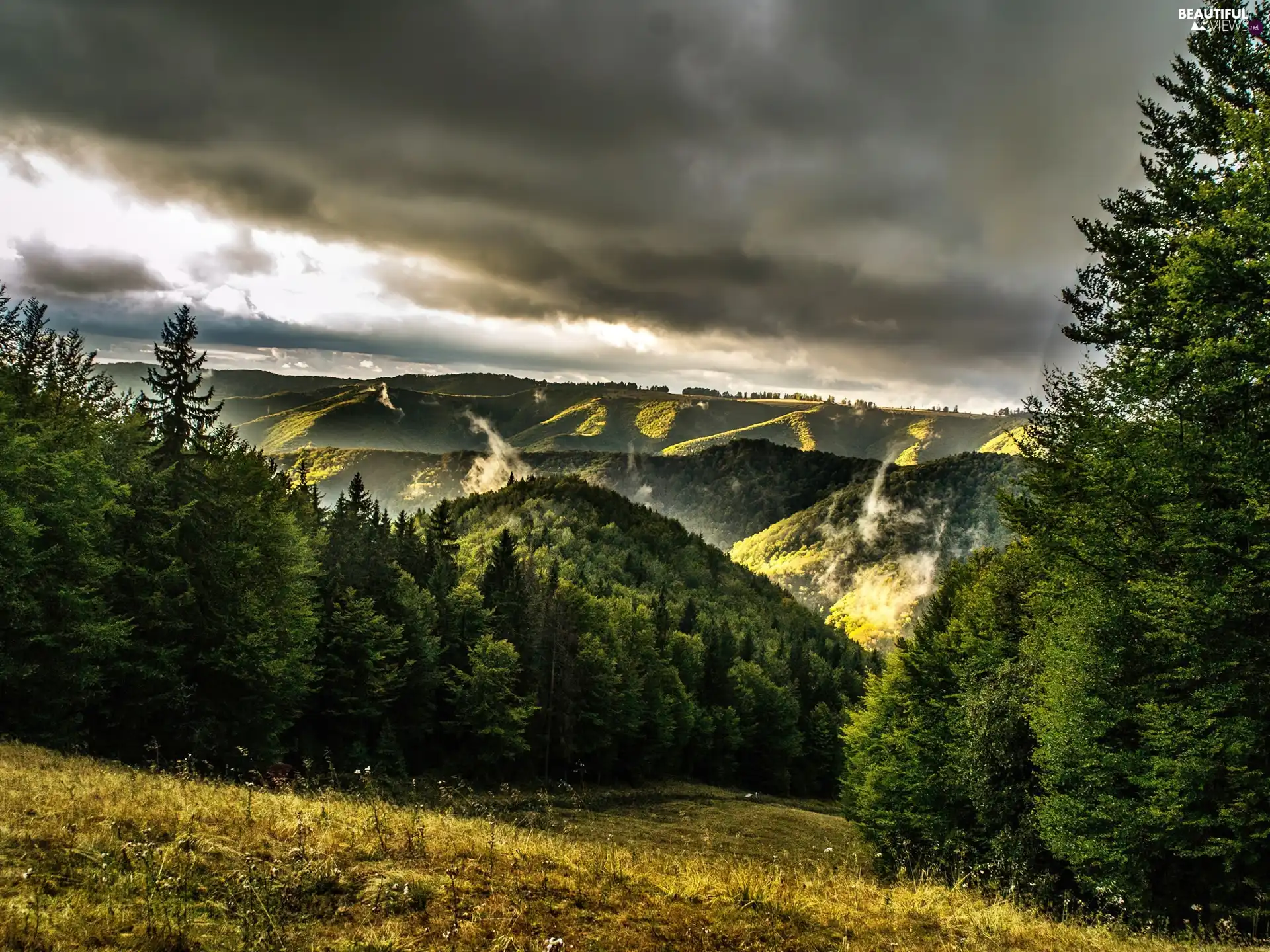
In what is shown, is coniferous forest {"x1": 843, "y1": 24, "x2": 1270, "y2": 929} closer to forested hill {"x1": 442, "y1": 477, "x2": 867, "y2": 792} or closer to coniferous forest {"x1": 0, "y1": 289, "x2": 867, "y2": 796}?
coniferous forest {"x1": 0, "y1": 289, "x2": 867, "y2": 796}

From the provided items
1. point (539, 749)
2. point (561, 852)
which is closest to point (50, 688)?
point (561, 852)

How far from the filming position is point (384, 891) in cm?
670

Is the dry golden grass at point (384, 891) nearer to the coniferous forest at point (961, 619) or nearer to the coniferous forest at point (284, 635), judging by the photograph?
the coniferous forest at point (961, 619)

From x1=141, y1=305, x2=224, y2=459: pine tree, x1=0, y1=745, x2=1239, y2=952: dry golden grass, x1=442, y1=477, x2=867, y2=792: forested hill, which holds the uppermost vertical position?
x1=141, y1=305, x2=224, y2=459: pine tree

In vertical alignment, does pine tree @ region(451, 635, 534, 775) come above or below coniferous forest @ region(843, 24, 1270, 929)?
below

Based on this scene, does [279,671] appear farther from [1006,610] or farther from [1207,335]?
[1207,335]

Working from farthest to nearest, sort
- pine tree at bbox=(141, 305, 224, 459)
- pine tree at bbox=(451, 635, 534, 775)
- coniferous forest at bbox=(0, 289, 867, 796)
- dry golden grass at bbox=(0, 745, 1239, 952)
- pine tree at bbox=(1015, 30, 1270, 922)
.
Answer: pine tree at bbox=(451, 635, 534, 775) < pine tree at bbox=(141, 305, 224, 459) < coniferous forest at bbox=(0, 289, 867, 796) < pine tree at bbox=(1015, 30, 1270, 922) < dry golden grass at bbox=(0, 745, 1239, 952)

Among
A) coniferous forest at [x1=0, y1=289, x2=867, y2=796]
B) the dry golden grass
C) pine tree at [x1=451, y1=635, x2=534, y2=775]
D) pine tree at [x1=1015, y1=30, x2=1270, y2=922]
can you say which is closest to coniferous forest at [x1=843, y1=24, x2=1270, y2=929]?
pine tree at [x1=1015, y1=30, x2=1270, y2=922]

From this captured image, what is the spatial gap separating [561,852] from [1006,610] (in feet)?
81.2

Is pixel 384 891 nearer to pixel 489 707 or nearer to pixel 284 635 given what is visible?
pixel 284 635

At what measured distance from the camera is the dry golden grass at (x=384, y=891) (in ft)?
18.8

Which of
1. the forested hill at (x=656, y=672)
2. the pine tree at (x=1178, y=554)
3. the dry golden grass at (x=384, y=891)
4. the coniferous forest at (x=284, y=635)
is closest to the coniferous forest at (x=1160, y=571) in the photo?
the pine tree at (x=1178, y=554)

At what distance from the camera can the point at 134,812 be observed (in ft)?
27.6

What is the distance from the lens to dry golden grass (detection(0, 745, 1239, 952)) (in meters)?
5.73
